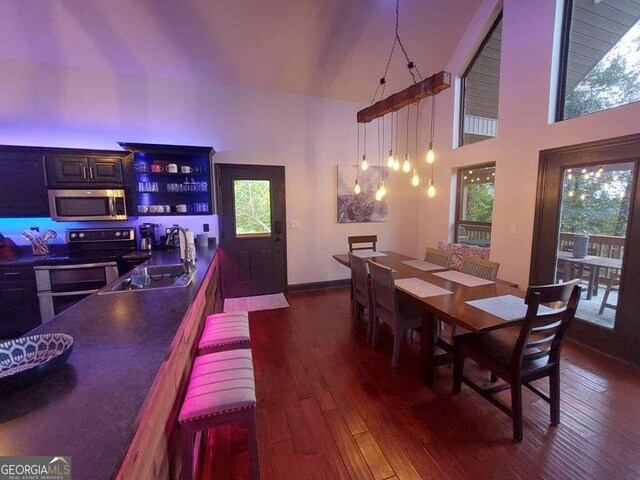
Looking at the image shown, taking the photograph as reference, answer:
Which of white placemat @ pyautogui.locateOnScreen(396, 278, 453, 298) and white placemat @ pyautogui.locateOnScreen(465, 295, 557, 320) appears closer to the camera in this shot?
white placemat @ pyautogui.locateOnScreen(465, 295, 557, 320)

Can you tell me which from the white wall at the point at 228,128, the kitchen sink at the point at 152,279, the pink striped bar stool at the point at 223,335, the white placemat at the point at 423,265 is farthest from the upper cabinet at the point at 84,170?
the white placemat at the point at 423,265

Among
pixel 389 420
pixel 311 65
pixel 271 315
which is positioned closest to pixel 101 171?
pixel 271 315

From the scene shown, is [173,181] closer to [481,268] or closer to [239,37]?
[239,37]

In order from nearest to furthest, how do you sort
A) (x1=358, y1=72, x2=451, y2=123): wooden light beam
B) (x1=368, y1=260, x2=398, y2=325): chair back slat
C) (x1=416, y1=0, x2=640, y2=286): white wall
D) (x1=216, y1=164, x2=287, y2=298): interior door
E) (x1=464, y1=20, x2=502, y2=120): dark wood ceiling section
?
(x1=358, y1=72, x2=451, y2=123): wooden light beam, (x1=368, y1=260, x2=398, y2=325): chair back slat, (x1=416, y1=0, x2=640, y2=286): white wall, (x1=464, y1=20, x2=502, y2=120): dark wood ceiling section, (x1=216, y1=164, x2=287, y2=298): interior door

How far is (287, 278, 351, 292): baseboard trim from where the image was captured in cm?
470

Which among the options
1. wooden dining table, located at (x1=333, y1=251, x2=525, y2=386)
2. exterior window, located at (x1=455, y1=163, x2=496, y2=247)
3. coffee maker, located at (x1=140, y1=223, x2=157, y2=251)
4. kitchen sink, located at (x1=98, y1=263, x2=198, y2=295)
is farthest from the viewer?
exterior window, located at (x1=455, y1=163, x2=496, y2=247)

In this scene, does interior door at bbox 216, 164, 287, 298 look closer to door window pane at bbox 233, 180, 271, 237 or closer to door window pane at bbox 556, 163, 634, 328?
door window pane at bbox 233, 180, 271, 237

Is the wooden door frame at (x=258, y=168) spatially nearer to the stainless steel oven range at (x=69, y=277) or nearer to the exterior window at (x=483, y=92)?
the stainless steel oven range at (x=69, y=277)

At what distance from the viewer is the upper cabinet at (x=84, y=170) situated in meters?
3.24

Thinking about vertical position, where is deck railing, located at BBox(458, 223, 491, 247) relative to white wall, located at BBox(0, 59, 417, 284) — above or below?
below

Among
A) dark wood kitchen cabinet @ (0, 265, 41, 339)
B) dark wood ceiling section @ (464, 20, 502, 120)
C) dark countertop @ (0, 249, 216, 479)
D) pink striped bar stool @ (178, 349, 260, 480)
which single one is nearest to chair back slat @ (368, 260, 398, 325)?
pink striped bar stool @ (178, 349, 260, 480)

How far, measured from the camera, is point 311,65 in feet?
12.8

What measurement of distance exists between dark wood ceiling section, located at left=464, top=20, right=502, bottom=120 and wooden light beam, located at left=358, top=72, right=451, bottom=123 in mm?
2160

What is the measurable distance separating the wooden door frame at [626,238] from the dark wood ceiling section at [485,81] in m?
1.28
